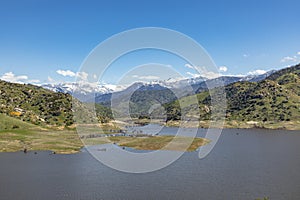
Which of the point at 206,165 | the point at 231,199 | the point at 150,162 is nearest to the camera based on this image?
A: the point at 231,199

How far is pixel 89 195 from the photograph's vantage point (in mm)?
80375

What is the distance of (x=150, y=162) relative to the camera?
125 meters

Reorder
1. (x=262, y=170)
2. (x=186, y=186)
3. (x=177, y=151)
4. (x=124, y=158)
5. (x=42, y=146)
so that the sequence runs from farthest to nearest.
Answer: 1. (x=42, y=146)
2. (x=177, y=151)
3. (x=124, y=158)
4. (x=262, y=170)
5. (x=186, y=186)

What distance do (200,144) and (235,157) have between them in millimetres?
41391

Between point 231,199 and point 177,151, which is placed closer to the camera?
point 231,199

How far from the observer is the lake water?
80.2 m

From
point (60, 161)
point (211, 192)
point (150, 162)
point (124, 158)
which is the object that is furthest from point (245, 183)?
point (60, 161)

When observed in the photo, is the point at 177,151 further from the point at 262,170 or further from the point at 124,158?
the point at 262,170

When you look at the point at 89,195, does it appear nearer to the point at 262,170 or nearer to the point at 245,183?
the point at 245,183

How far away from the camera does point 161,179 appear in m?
95.1

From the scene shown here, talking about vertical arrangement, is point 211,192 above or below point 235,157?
below

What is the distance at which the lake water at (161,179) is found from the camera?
80.2 metres

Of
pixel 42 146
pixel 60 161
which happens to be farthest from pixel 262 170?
pixel 42 146

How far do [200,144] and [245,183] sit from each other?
85573 mm
